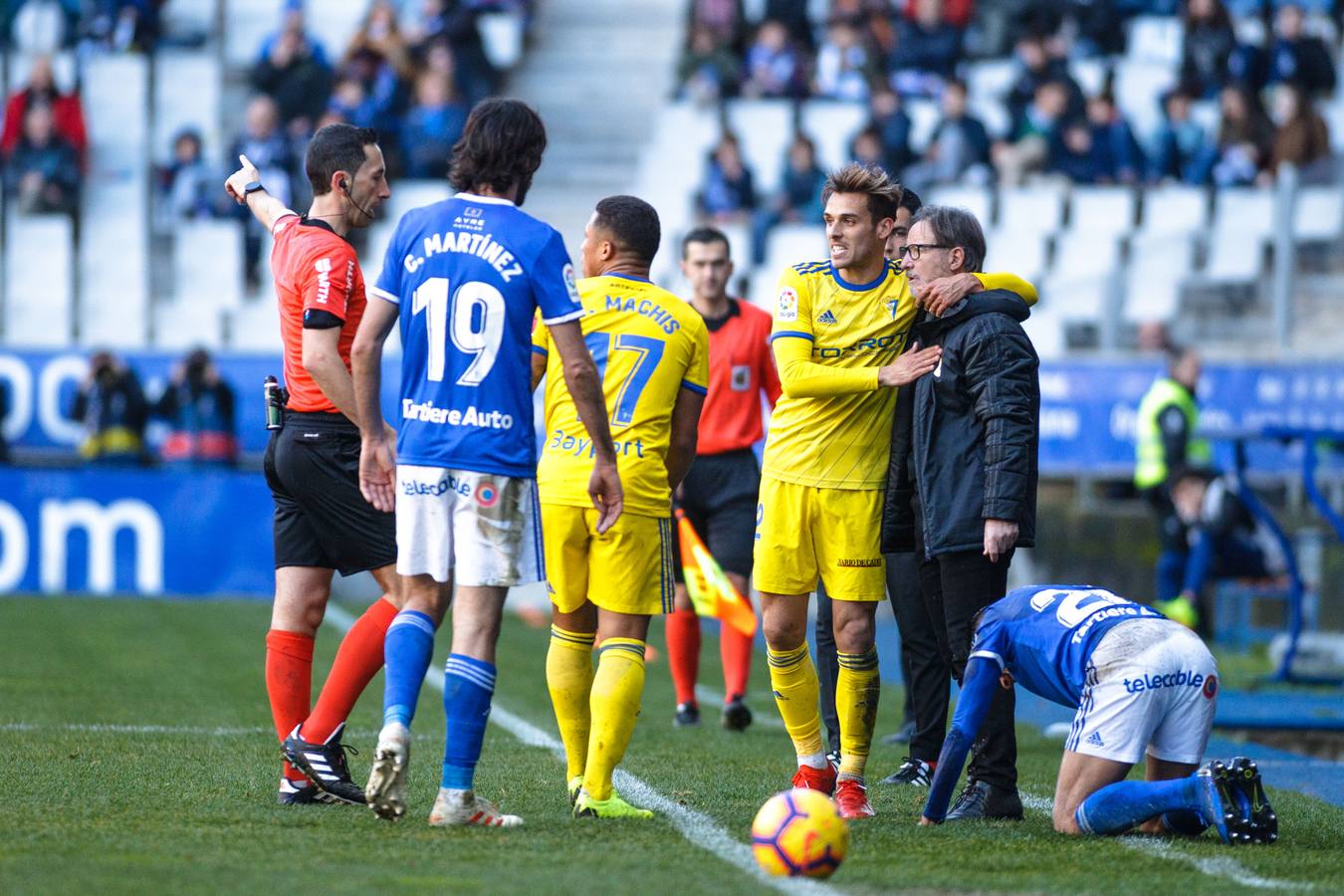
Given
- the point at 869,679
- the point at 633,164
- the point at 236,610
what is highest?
the point at 633,164

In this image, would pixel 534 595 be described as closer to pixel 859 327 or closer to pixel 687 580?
pixel 687 580

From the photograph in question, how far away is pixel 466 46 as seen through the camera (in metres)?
23.2

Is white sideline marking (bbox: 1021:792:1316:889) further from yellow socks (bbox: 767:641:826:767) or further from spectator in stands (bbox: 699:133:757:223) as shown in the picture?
spectator in stands (bbox: 699:133:757:223)

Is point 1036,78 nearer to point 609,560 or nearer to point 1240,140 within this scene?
point 1240,140

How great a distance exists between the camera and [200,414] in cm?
1761

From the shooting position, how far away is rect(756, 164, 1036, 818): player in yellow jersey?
6.67m

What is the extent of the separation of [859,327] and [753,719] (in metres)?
3.40

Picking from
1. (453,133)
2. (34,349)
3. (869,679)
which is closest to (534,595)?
(34,349)

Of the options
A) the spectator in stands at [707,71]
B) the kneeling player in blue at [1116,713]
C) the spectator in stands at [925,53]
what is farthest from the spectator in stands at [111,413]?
the kneeling player in blue at [1116,713]

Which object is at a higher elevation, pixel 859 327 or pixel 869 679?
pixel 859 327

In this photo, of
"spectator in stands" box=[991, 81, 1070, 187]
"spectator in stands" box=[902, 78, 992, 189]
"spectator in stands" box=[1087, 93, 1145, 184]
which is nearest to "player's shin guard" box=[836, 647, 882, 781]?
"spectator in stands" box=[991, 81, 1070, 187]

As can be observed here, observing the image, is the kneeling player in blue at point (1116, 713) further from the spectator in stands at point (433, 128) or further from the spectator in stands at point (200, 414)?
the spectator in stands at point (433, 128)

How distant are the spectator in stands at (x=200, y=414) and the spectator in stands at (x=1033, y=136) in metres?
8.07

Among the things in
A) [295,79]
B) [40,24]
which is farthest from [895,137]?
[40,24]
